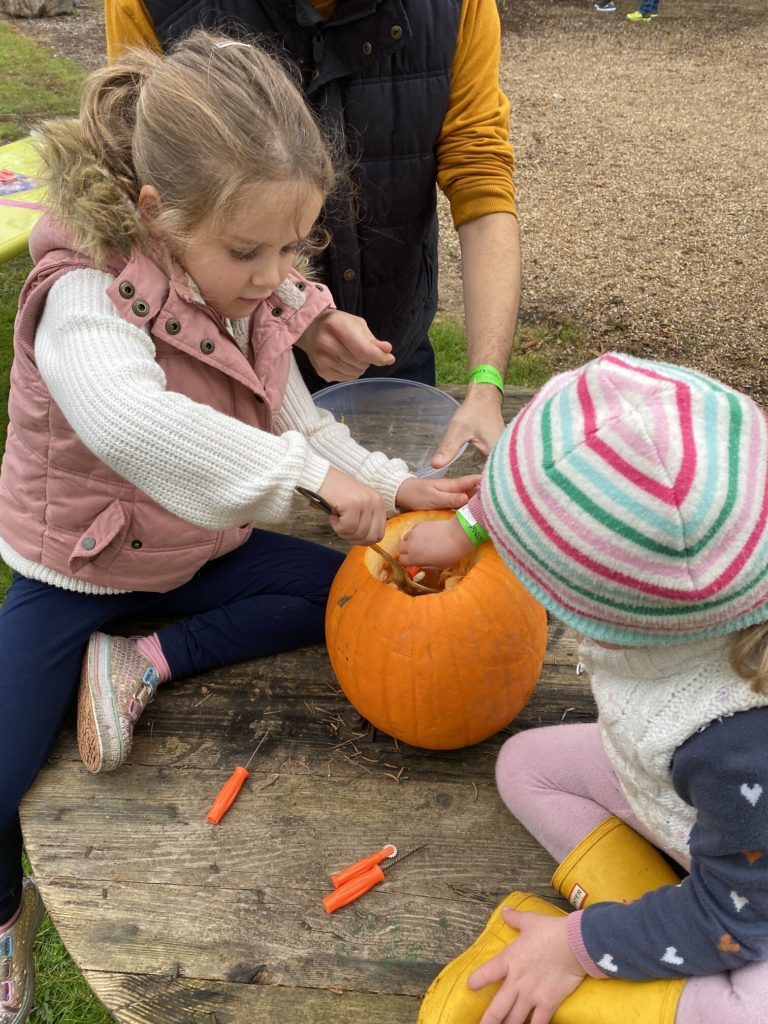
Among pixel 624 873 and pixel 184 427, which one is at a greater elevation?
pixel 184 427

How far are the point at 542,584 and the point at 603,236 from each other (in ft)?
15.2

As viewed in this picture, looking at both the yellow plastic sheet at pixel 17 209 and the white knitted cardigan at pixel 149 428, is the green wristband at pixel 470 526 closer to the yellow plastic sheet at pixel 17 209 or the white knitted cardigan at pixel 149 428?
the white knitted cardigan at pixel 149 428

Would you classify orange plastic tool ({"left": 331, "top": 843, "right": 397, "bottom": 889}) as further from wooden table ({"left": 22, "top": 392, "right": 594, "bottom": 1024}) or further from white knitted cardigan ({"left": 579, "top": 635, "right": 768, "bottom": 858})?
white knitted cardigan ({"left": 579, "top": 635, "right": 768, "bottom": 858})

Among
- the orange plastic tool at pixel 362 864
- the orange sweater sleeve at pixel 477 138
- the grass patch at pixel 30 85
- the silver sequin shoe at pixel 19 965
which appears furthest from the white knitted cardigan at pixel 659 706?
the grass patch at pixel 30 85

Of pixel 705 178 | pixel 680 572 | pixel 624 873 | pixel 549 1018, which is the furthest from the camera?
pixel 705 178

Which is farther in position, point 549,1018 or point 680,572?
point 549,1018

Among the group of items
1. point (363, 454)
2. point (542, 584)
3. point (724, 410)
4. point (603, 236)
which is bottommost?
point (603, 236)

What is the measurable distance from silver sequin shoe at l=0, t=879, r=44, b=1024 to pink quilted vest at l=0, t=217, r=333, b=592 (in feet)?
2.19

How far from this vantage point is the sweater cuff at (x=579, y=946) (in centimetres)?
115

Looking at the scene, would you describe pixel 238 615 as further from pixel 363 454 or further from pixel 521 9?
pixel 521 9

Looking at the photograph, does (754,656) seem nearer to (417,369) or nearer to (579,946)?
(579,946)

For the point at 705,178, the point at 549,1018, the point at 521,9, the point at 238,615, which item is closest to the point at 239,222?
the point at 238,615

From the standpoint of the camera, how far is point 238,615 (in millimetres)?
1722

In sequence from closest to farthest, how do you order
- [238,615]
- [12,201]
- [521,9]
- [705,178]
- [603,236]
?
[238,615], [12,201], [603,236], [705,178], [521,9]
